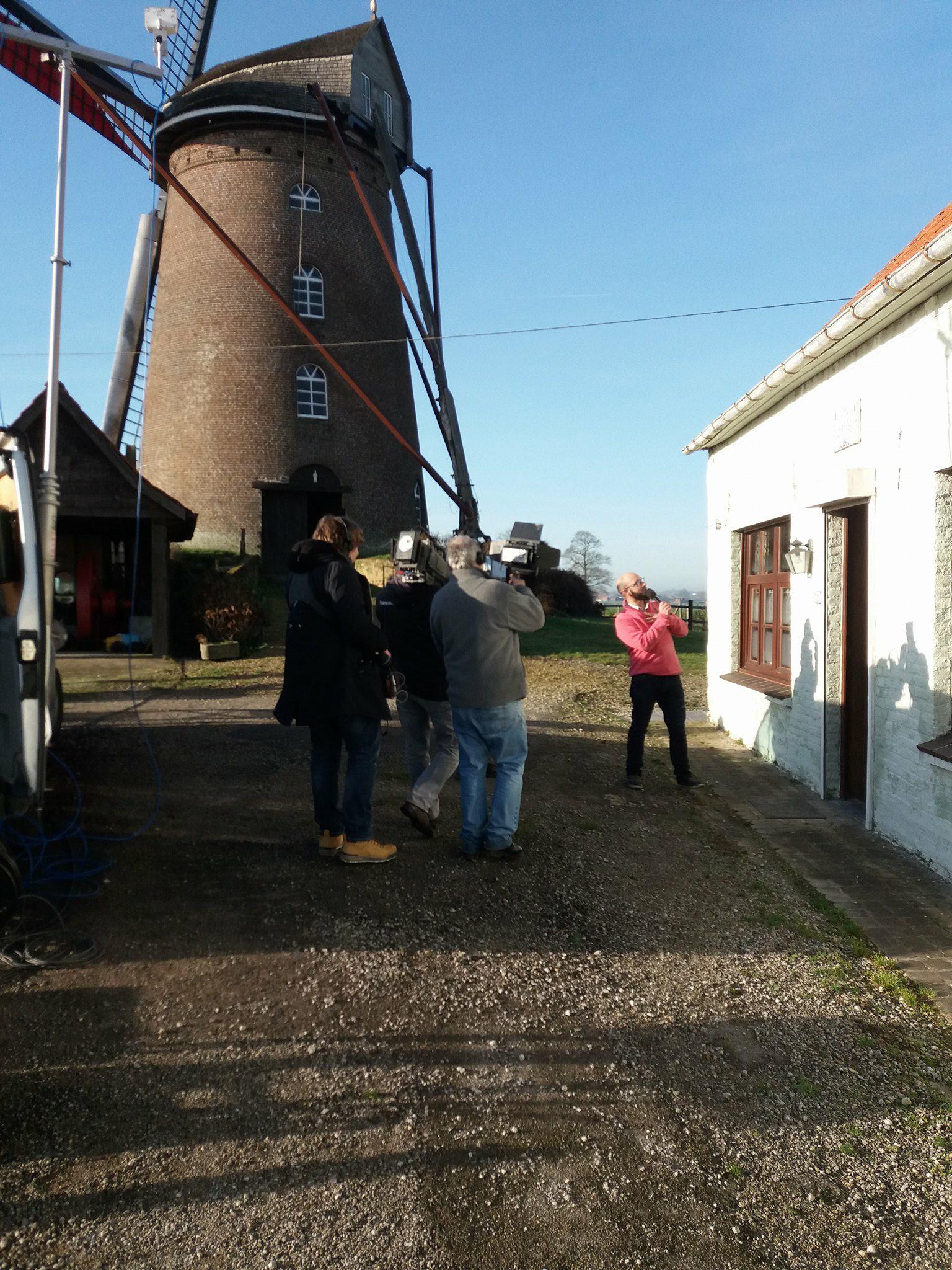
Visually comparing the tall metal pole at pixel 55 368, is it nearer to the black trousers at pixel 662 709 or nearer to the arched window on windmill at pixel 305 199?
the black trousers at pixel 662 709

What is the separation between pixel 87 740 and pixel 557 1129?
6475 mm

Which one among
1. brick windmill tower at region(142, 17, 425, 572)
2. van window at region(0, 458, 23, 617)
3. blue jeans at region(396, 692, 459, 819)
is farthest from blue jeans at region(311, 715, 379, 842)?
brick windmill tower at region(142, 17, 425, 572)

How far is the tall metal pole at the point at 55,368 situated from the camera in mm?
5707

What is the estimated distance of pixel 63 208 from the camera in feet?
21.8

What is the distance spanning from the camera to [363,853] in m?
4.97

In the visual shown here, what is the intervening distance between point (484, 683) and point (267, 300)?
64.6 ft

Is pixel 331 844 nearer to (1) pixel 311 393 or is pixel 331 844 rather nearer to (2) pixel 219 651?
(2) pixel 219 651

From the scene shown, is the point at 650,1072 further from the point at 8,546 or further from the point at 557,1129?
the point at 8,546

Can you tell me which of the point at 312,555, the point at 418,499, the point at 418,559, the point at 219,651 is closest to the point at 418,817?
the point at 418,559

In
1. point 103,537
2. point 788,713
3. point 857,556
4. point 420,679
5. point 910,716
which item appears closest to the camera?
point 420,679

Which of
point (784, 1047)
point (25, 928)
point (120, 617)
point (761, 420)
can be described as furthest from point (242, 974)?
point (120, 617)

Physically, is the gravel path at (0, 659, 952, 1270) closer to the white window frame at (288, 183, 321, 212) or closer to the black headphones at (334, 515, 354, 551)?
the black headphones at (334, 515, 354, 551)

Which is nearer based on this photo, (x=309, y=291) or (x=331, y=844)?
(x=331, y=844)

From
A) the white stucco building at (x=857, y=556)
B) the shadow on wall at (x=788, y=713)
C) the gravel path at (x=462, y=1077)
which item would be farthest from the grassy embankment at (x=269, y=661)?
the gravel path at (x=462, y=1077)
